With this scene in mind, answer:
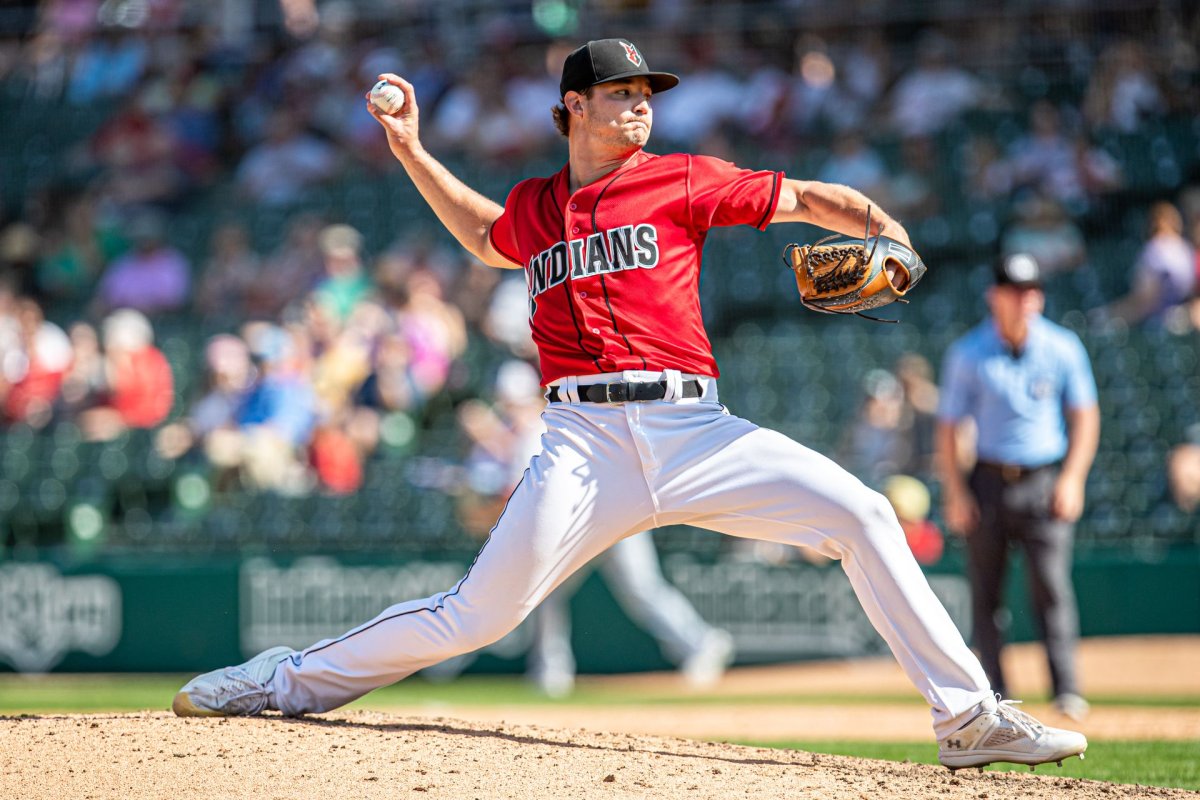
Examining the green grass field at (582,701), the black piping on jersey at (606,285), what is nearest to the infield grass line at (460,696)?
the green grass field at (582,701)

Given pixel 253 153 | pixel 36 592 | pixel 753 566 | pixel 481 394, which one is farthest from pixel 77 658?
pixel 253 153

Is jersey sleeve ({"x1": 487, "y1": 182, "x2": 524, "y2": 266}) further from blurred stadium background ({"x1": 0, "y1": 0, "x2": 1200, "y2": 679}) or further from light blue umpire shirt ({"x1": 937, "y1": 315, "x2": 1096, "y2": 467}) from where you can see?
blurred stadium background ({"x1": 0, "y1": 0, "x2": 1200, "y2": 679})

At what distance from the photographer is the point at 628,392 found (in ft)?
13.8

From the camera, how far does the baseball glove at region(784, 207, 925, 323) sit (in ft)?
13.9

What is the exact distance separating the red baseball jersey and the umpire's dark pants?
11.1 ft

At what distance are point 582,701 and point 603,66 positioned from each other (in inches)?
205

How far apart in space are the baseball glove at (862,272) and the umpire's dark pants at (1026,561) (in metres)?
3.22

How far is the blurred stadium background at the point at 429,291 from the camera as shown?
10242 millimetres

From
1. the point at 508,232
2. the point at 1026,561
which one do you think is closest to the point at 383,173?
the point at 1026,561

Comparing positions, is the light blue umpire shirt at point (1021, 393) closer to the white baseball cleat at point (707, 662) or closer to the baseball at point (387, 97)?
the white baseball cleat at point (707, 662)

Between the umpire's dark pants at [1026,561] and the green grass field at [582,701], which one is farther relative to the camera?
the umpire's dark pants at [1026,561]

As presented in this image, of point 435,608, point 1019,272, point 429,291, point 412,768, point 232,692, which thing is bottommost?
point 412,768

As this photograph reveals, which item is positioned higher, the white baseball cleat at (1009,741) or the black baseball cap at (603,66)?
the black baseball cap at (603,66)

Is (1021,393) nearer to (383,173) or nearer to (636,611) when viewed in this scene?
(636,611)
